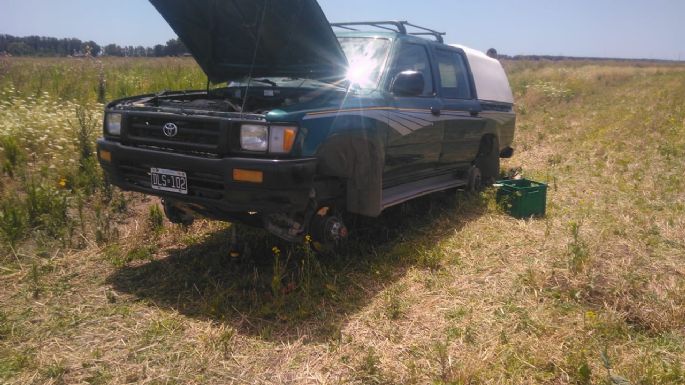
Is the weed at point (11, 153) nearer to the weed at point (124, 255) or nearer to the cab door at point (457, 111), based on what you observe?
the weed at point (124, 255)

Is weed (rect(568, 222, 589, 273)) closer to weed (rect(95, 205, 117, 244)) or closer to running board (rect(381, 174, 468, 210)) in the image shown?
running board (rect(381, 174, 468, 210))

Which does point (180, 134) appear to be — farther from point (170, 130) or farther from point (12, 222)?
point (12, 222)

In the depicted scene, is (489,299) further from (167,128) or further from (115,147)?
(115,147)

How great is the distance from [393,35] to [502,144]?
297 centimetres

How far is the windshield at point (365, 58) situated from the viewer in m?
4.37

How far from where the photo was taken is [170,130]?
11.7ft

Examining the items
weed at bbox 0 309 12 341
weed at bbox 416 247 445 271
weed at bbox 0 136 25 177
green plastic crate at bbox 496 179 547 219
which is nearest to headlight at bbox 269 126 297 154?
weed at bbox 416 247 445 271

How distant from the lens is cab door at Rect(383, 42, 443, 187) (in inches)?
179

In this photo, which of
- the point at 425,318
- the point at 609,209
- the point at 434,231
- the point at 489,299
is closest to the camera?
the point at 425,318

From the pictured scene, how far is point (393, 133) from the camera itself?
4500 millimetres

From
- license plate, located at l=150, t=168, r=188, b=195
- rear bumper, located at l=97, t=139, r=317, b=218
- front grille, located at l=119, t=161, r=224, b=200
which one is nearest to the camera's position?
rear bumper, located at l=97, t=139, r=317, b=218

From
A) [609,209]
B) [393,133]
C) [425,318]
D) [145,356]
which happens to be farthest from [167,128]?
[609,209]

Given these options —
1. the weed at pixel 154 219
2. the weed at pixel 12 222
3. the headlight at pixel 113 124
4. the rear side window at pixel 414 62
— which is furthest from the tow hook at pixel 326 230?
the weed at pixel 12 222

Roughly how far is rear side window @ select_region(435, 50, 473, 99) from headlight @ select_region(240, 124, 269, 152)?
2756mm
